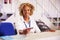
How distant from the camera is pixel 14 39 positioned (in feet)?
4.31

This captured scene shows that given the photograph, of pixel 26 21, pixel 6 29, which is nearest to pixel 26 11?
pixel 26 21

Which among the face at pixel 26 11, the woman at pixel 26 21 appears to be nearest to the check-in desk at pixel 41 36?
the woman at pixel 26 21

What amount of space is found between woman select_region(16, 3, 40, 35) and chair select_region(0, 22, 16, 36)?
80mm

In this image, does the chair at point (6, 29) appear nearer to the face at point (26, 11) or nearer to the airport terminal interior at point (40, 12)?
the airport terminal interior at point (40, 12)

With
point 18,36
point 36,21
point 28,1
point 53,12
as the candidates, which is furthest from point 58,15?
point 18,36

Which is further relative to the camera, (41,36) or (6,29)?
(41,36)

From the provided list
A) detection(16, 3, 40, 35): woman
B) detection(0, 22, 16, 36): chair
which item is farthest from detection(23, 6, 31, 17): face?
detection(0, 22, 16, 36): chair

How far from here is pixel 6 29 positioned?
4.28 ft

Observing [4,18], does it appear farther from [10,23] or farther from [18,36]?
[18,36]

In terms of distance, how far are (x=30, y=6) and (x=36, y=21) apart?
6.7 inches

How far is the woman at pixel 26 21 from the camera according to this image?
1.37 meters

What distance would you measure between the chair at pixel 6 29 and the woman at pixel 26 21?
80mm

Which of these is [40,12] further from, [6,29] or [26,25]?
[6,29]

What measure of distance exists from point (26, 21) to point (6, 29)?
23 centimetres
